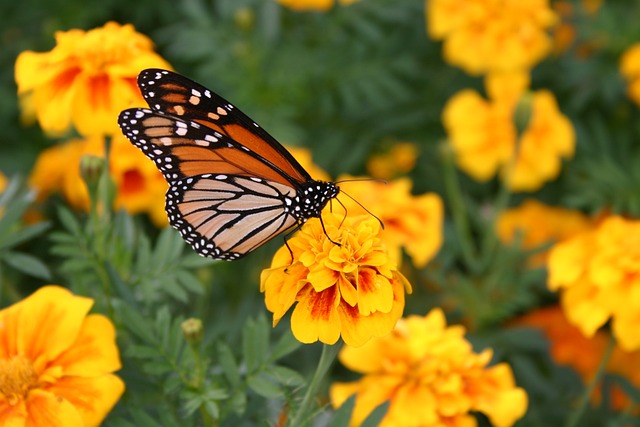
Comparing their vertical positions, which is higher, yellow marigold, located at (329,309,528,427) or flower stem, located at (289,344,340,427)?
flower stem, located at (289,344,340,427)

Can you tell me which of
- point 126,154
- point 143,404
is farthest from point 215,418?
point 126,154

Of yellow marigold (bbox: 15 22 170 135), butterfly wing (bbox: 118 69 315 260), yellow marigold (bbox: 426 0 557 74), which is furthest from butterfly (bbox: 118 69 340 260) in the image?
yellow marigold (bbox: 426 0 557 74)

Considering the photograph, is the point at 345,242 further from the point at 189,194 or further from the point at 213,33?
the point at 213,33

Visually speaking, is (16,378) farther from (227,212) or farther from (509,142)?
(509,142)

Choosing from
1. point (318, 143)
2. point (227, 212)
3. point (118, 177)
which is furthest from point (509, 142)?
point (227, 212)

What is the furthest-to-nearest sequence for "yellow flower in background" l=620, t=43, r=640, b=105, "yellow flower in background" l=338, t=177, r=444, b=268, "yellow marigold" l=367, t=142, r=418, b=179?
"yellow marigold" l=367, t=142, r=418, b=179 → "yellow flower in background" l=620, t=43, r=640, b=105 → "yellow flower in background" l=338, t=177, r=444, b=268

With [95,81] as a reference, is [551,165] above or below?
below

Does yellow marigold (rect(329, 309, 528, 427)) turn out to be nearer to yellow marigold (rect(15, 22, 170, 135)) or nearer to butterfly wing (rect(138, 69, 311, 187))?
butterfly wing (rect(138, 69, 311, 187))
